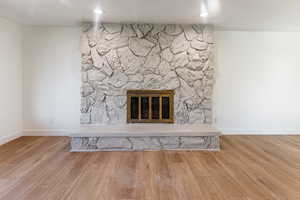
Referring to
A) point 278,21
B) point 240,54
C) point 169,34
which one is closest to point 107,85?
point 169,34

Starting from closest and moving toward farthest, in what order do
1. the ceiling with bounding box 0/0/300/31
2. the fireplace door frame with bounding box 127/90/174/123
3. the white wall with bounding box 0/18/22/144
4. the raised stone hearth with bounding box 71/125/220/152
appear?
1. the ceiling with bounding box 0/0/300/31
2. the raised stone hearth with bounding box 71/125/220/152
3. the white wall with bounding box 0/18/22/144
4. the fireplace door frame with bounding box 127/90/174/123

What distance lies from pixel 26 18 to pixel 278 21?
16.0 ft

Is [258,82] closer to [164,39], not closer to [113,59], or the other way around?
[164,39]

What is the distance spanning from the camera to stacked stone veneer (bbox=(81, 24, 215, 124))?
4480 mm

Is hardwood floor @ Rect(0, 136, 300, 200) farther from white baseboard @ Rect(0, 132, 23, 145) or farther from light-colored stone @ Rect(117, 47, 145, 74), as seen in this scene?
light-colored stone @ Rect(117, 47, 145, 74)

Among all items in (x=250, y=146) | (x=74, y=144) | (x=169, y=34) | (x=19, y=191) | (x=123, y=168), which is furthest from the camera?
(x=169, y=34)

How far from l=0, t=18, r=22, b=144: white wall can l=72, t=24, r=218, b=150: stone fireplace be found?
1415 mm

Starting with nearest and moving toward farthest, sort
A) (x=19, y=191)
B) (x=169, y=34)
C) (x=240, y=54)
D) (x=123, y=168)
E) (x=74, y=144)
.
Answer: (x=19, y=191)
(x=123, y=168)
(x=74, y=144)
(x=169, y=34)
(x=240, y=54)

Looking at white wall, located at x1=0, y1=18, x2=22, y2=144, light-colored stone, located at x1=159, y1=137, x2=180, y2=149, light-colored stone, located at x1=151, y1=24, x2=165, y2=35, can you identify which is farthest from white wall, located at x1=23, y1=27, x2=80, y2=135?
light-colored stone, located at x1=159, y1=137, x2=180, y2=149

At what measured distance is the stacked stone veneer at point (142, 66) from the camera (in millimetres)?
4480

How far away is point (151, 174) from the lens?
280 cm

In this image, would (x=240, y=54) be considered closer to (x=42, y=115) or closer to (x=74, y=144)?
(x=74, y=144)

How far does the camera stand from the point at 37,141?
4.33m

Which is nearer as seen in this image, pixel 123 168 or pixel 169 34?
pixel 123 168
